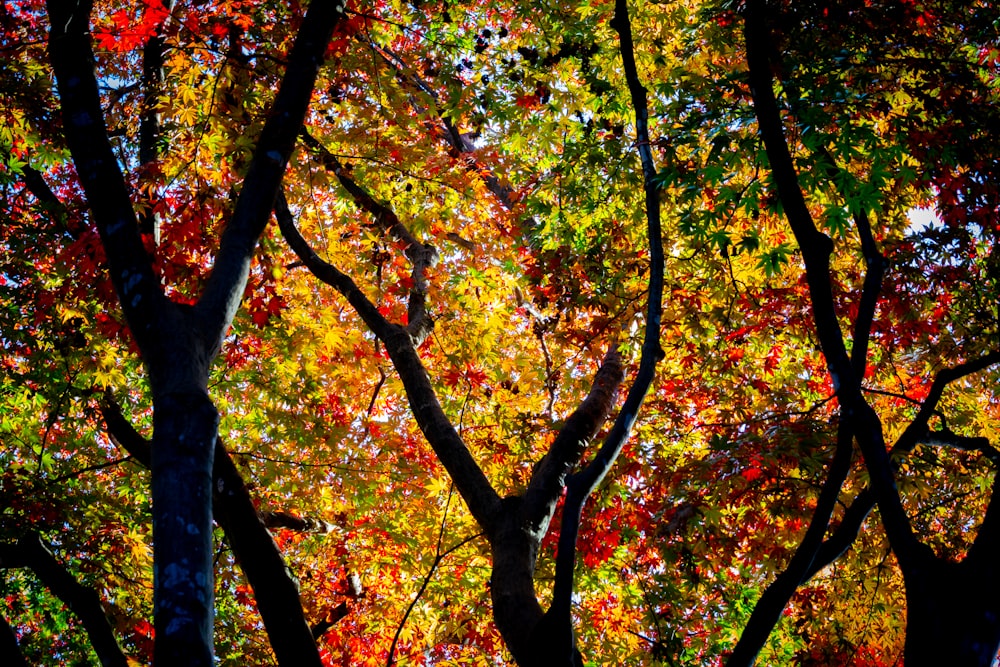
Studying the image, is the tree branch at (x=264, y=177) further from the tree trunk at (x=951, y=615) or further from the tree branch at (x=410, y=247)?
the tree trunk at (x=951, y=615)

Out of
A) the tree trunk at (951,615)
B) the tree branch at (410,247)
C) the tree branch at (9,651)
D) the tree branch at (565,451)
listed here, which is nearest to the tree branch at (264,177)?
the tree branch at (9,651)

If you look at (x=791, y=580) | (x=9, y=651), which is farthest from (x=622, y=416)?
(x=9, y=651)

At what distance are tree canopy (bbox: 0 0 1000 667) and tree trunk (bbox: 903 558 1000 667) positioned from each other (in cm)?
1

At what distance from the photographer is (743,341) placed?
Answer: 23.9 ft

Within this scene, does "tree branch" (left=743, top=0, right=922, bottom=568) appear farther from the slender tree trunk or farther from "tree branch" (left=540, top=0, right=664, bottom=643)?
the slender tree trunk

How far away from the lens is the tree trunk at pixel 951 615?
292 cm

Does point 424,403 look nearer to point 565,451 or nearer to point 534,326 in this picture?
point 565,451

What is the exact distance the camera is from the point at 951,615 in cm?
301

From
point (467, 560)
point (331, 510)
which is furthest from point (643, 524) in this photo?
point (331, 510)

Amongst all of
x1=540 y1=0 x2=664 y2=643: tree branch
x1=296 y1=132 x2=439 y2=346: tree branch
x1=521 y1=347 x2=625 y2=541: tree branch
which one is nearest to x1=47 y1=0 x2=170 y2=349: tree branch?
x1=540 y1=0 x2=664 y2=643: tree branch

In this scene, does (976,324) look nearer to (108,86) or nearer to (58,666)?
(108,86)

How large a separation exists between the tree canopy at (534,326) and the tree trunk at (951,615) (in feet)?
0.04

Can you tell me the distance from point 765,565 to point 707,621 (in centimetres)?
121

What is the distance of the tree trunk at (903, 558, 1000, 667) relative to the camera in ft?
9.59
